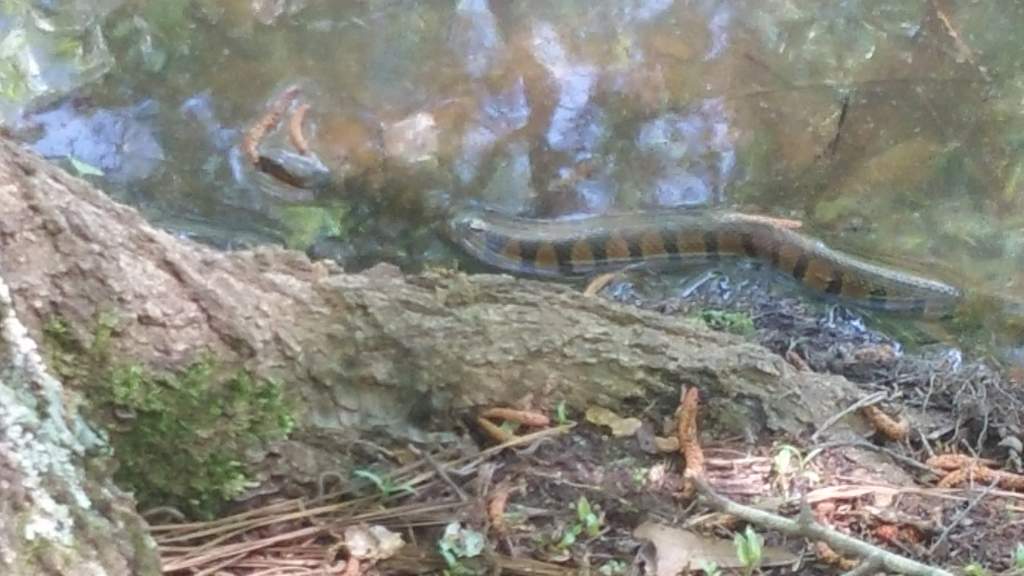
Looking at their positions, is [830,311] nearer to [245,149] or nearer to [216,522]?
[245,149]

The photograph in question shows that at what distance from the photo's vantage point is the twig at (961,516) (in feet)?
8.05

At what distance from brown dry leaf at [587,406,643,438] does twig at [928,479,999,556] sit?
2.21 ft

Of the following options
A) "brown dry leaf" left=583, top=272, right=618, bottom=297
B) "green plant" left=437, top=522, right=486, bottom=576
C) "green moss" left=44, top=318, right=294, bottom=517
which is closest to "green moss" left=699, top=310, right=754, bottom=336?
"brown dry leaf" left=583, top=272, right=618, bottom=297

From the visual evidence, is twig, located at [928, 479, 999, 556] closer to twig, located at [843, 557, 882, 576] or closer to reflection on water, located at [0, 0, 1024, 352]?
twig, located at [843, 557, 882, 576]

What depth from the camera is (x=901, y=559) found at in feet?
7.36

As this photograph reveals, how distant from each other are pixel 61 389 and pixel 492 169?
3.35 meters

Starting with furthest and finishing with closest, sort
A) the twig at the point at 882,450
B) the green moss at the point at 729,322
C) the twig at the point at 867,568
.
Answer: the green moss at the point at 729,322, the twig at the point at 882,450, the twig at the point at 867,568

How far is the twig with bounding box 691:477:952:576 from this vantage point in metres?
2.23

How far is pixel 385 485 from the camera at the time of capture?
2.38 meters

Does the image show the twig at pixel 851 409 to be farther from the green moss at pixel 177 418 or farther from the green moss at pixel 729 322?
the green moss at pixel 177 418

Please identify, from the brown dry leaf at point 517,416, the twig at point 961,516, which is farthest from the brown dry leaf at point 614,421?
the twig at point 961,516

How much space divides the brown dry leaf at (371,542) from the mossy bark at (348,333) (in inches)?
6.6

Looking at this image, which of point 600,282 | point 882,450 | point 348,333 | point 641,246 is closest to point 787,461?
point 882,450

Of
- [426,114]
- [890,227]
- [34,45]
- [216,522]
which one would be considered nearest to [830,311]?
[890,227]
